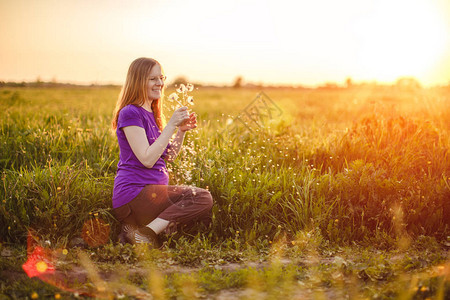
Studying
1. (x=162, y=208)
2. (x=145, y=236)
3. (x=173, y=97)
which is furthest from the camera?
(x=173, y=97)

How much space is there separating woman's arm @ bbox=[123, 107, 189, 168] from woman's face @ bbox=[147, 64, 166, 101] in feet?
1.59

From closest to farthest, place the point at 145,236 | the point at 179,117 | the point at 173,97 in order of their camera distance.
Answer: the point at 179,117 < the point at 145,236 < the point at 173,97

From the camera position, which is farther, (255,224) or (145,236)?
(255,224)

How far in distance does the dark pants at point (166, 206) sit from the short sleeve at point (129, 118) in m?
0.64

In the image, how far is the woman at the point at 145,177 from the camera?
380 centimetres

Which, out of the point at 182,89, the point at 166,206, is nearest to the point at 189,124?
the point at 182,89

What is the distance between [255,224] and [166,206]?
0.94 metres

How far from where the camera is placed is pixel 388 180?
14.7ft

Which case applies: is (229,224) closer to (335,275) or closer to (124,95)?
(335,275)

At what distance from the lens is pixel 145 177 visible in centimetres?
392

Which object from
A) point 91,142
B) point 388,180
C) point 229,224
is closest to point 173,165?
point 229,224

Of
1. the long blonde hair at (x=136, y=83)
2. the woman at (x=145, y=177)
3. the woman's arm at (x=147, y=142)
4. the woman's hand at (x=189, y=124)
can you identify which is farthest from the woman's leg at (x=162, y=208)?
the long blonde hair at (x=136, y=83)

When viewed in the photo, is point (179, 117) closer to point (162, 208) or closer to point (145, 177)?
point (145, 177)

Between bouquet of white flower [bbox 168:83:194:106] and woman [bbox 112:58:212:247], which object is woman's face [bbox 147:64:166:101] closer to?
woman [bbox 112:58:212:247]
